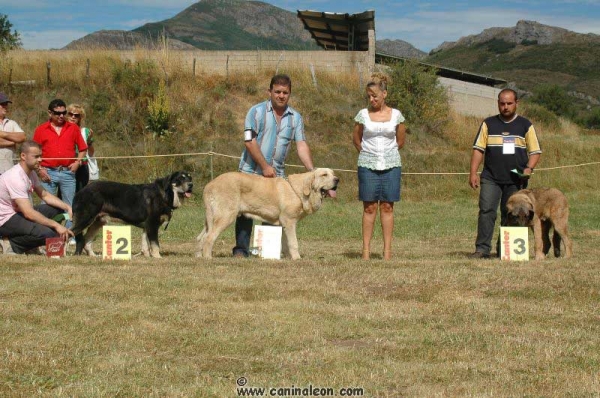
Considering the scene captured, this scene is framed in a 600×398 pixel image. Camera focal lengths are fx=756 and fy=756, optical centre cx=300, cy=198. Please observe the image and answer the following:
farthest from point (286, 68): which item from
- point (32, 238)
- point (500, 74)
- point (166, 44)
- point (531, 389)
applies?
point (500, 74)

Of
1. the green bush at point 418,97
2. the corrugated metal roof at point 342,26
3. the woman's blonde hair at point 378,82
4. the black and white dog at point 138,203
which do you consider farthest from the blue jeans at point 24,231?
the corrugated metal roof at point 342,26

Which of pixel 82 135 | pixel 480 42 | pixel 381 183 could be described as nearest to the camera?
pixel 381 183

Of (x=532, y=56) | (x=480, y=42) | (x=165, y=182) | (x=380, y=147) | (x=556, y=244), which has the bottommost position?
(x=556, y=244)

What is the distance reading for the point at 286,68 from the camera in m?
27.5

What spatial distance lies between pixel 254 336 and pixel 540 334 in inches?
83.3

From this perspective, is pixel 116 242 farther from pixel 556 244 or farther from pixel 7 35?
pixel 7 35

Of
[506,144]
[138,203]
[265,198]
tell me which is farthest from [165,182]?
[506,144]

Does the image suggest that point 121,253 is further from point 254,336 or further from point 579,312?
point 579,312

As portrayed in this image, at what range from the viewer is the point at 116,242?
9031 mm

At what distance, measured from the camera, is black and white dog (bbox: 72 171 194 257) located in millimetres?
9633

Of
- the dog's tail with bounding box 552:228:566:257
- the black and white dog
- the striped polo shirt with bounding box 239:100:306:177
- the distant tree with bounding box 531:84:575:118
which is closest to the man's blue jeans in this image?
the dog's tail with bounding box 552:228:566:257

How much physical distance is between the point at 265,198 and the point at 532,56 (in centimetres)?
10945

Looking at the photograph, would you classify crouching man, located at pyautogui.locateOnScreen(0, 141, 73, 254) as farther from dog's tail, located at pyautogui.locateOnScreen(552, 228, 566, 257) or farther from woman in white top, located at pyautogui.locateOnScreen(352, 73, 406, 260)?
dog's tail, located at pyautogui.locateOnScreen(552, 228, 566, 257)

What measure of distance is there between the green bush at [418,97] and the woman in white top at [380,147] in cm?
1603
